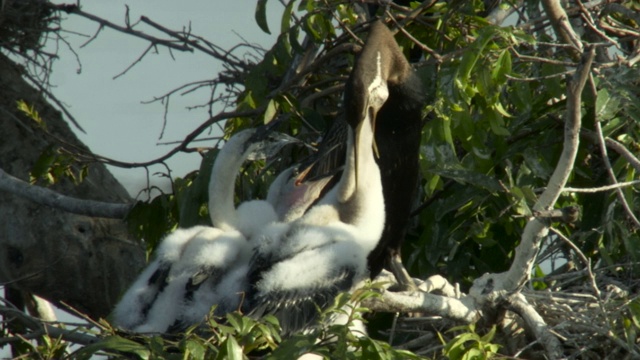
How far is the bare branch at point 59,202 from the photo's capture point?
4.04m

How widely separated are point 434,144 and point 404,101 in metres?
0.35

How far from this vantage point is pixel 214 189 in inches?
125

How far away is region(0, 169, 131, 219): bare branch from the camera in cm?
404

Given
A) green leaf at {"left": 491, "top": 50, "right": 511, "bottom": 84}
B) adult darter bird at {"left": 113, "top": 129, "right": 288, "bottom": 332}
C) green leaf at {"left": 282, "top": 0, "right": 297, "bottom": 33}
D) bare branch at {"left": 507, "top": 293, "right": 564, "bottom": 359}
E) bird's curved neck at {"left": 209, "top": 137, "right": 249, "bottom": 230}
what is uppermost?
green leaf at {"left": 282, "top": 0, "right": 297, "bottom": 33}

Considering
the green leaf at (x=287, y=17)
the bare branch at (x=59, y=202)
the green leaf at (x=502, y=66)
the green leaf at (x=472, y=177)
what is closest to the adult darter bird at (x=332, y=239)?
the green leaf at (x=472, y=177)

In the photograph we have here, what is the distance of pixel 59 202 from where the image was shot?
4043mm

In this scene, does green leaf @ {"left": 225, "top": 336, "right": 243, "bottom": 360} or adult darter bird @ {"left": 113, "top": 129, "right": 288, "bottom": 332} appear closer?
green leaf @ {"left": 225, "top": 336, "right": 243, "bottom": 360}

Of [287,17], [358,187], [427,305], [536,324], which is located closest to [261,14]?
[287,17]

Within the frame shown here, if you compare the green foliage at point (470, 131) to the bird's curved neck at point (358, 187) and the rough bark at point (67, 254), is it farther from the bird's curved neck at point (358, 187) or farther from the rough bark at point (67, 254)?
the rough bark at point (67, 254)

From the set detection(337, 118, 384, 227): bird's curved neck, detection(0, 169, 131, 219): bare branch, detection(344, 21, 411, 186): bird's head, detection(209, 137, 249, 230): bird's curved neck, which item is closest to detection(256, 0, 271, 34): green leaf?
detection(344, 21, 411, 186): bird's head

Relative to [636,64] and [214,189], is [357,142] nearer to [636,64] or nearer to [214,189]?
[214,189]

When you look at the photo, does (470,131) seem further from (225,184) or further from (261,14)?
(261,14)

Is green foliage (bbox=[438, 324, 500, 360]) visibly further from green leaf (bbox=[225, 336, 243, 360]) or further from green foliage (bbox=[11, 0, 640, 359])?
green leaf (bbox=[225, 336, 243, 360])

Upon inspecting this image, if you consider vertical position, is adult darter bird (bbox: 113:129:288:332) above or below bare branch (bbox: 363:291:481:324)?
above
